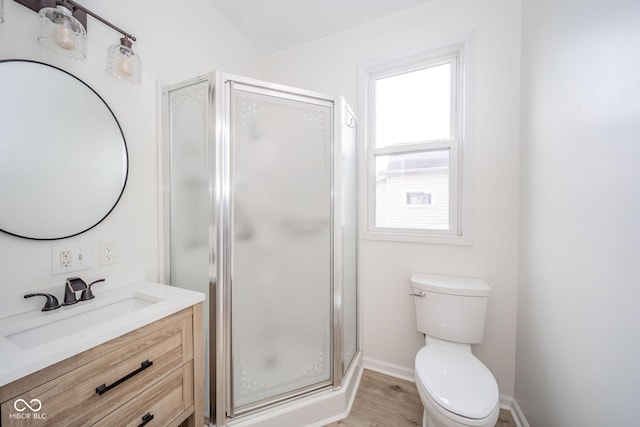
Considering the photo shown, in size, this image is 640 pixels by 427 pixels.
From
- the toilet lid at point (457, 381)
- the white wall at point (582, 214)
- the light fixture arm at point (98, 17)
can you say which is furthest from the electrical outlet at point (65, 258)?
the white wall at point (582, 214)

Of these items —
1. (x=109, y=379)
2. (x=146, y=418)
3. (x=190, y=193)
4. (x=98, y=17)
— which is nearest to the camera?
(x=109, y=379)

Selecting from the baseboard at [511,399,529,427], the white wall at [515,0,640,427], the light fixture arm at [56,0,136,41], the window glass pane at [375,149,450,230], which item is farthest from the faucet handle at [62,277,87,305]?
the baseboard at [511,399,529,427]

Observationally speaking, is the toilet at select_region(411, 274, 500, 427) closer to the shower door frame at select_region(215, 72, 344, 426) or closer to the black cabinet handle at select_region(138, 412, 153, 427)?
the shower door frame at select_region(215, 72, 344, 426)

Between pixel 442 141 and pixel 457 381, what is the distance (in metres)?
1.43

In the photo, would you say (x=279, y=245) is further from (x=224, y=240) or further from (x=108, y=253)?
(x=108, y=253)

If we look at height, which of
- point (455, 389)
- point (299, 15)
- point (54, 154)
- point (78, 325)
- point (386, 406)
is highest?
point (299, 15)

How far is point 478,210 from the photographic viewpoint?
62.5 inches

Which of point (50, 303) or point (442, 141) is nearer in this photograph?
point (50, 303)

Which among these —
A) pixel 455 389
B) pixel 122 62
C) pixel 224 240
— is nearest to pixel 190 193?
pixel 224 240

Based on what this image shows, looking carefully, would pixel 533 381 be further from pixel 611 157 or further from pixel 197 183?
pixel 197 183

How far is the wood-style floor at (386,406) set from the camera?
1.44 meters

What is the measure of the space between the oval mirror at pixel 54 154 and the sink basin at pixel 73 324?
0.35 meters

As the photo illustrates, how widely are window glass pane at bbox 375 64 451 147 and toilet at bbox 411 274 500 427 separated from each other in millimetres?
1047

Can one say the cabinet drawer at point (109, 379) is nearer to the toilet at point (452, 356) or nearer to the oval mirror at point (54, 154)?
the oval mirror at point (54, 154)
